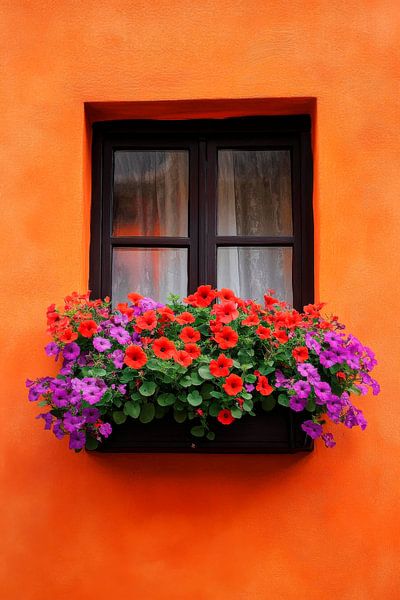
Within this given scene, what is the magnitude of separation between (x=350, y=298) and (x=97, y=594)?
5.50 ft

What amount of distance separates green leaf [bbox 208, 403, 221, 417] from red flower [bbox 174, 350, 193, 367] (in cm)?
21

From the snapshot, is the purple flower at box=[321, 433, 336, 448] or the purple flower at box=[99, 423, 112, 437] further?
the purple flower at box=[321, 433, 336, 448]

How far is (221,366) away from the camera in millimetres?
3439

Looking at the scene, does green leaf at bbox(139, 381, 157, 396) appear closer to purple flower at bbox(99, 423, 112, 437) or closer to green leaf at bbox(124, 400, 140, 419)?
green leaf at bbox(124, 400, 140, 419)

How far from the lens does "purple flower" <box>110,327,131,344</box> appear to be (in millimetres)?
3537

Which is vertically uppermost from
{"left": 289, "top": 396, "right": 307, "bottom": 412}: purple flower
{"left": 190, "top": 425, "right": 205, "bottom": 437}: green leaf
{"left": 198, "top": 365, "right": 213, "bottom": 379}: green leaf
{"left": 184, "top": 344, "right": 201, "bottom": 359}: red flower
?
{"left": 184, "top": 344, "right": 201, "bottom": 359}: red flower

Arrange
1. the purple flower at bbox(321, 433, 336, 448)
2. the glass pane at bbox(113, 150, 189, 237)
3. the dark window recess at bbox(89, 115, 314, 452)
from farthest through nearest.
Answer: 1. the glass pane at bbox(113, 150, 189, 237)
2. the dark window recess at bbox(89, 115, 314, 452)
3. the purple flower at bbox(321, 433, 336, 448)

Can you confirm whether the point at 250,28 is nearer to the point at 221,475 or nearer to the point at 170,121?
the point at 170,121

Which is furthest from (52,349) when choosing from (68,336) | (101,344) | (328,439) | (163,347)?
(328,439)

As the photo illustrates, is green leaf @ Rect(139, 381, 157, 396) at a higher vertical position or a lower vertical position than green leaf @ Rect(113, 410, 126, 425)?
higher

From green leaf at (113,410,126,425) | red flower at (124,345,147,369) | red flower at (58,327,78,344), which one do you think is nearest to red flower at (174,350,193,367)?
red flower at (124,345,147,369)

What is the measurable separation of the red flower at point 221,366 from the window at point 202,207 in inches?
29.6

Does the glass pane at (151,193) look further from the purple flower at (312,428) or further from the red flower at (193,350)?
the purple flower at (312,428)

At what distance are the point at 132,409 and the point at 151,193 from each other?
4.15 ft
